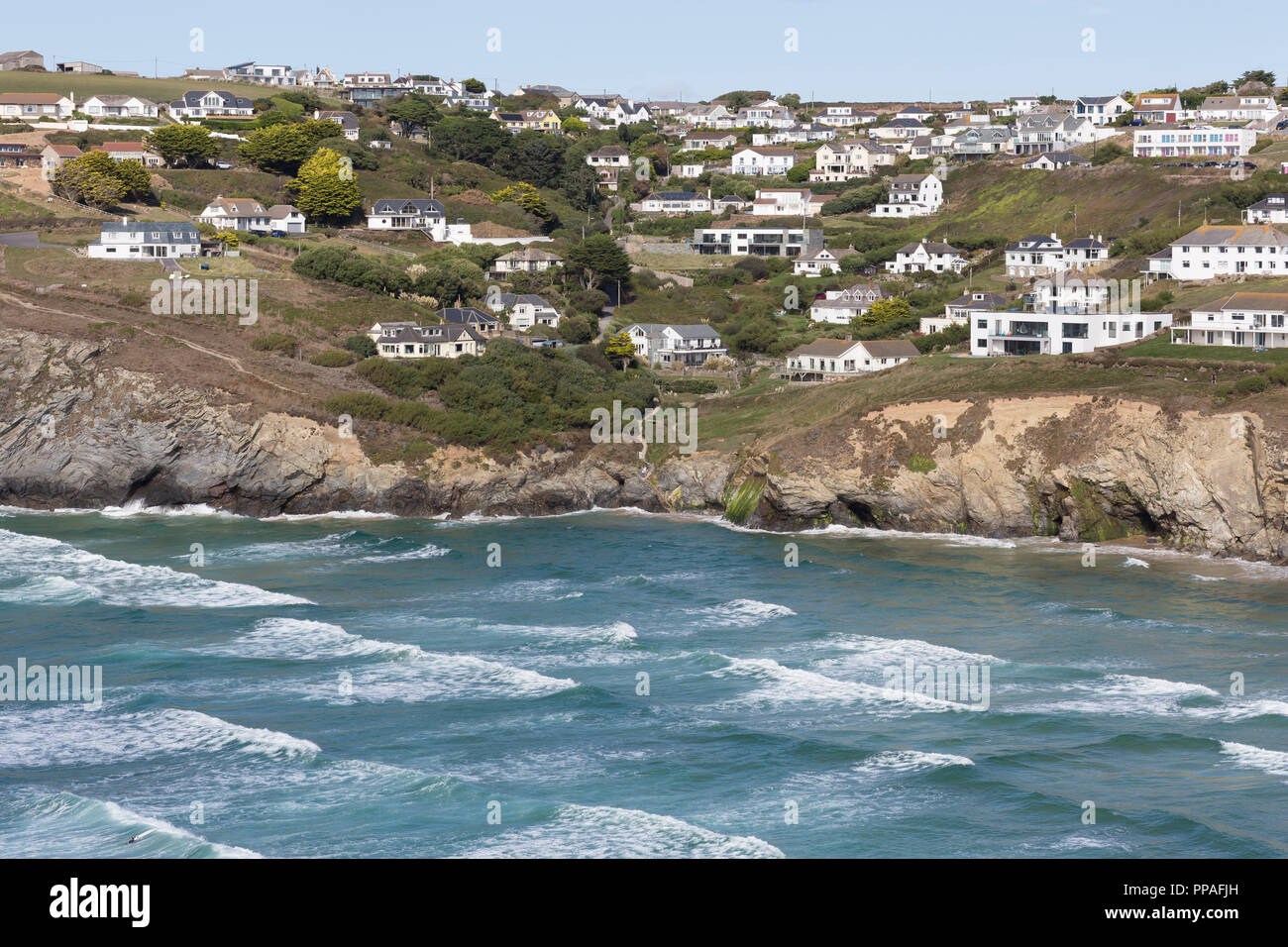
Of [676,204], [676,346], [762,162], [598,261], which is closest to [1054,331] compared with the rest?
[676,346]

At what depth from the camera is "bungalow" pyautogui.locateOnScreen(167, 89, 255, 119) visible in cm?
14400

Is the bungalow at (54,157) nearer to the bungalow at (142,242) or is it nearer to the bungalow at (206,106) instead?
the bungalow at (142,242)

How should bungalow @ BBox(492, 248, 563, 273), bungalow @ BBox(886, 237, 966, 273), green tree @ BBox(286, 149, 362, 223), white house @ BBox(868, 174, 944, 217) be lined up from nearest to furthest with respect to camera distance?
bungalow @ BBox(492, 248, 563, 273) → bungalow @ BBox(886, 237, 966, 273) → green tree @ BBox(286, 149, 362, 223) → white house @ BBox(868, 174, 944, 217)

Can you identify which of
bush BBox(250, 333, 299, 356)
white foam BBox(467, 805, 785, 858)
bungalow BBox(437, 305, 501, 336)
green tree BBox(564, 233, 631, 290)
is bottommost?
white foam BBox(467, 805, 785, 858)

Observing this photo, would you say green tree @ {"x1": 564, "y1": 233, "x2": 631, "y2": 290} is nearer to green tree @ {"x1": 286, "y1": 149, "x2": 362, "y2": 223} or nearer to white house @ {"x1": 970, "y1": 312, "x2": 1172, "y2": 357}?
green tree @ {"x1": 286, "y1": 149, "x2": 362, "y2": 223}

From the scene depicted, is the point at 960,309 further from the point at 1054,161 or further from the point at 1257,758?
the point at 1257,758

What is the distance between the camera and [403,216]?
117 metres

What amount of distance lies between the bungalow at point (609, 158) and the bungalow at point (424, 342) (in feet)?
224

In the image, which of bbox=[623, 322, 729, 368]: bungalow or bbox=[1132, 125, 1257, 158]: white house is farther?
bbox=[1132, 125, 1257, 158]: white house

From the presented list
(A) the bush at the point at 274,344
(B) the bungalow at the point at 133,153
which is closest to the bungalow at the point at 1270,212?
(A) the bush at the point at 274,344

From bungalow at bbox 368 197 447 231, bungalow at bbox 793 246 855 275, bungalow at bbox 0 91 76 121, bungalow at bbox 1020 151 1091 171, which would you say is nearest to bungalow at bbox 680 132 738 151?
bungalow at bbox 1020 151 1091 171

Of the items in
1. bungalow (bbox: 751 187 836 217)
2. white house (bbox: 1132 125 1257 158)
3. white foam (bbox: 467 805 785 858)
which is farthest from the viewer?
bungalow (bbox: 751 187 836 217)

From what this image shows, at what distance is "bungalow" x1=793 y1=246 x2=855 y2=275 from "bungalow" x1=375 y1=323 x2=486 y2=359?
1408 inches

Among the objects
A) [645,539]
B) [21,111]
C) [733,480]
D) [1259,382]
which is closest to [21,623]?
[645,539]
